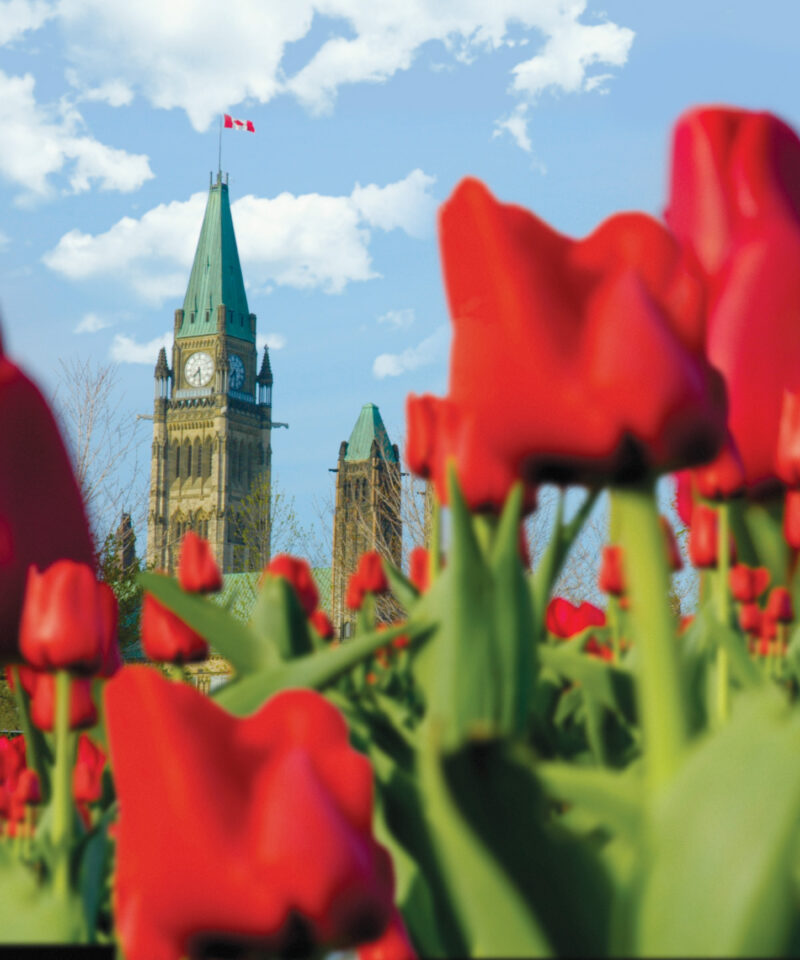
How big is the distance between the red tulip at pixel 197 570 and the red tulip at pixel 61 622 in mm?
264

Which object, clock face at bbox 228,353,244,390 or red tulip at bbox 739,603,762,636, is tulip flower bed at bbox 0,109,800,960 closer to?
red tulip at bbox 739,603,762,636

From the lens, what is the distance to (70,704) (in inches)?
39.3

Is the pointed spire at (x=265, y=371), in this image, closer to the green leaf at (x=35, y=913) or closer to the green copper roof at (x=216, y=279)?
the green copper roof at (x=216, y=279)

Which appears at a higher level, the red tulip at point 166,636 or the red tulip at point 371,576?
the red tulip at point 371,576

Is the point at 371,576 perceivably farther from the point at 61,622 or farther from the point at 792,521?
the point at 61,622

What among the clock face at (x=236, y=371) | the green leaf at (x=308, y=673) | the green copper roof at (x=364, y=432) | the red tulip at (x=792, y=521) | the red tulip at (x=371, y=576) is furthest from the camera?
the clock face at (x=236, y=371)

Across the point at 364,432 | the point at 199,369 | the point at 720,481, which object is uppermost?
the point at 199,369

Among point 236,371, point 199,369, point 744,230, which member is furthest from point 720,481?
point 199,369

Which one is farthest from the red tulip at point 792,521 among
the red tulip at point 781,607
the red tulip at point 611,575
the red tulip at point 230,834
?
the red tulip at point 230,834

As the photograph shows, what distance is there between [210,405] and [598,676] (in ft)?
228

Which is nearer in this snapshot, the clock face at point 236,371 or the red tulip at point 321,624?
the red tulip at point 321,624

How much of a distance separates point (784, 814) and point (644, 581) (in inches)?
5.2

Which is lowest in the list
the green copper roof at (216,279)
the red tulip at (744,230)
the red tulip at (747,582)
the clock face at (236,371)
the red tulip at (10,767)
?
the red tulip at (10,767)

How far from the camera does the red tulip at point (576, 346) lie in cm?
52
